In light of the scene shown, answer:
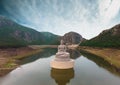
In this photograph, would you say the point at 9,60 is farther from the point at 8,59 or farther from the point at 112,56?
the point at 112,56

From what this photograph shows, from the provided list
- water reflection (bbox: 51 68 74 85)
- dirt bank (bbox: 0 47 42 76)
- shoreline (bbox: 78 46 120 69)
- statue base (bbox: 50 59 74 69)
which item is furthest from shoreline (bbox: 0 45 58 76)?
shoreline (bbox: 78 46 120 69)

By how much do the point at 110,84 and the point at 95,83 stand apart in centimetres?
320

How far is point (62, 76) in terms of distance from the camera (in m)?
56.0

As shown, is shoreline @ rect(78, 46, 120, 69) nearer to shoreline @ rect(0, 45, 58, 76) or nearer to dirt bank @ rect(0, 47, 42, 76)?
shoreline @ rect(0, 45, 58, 76)

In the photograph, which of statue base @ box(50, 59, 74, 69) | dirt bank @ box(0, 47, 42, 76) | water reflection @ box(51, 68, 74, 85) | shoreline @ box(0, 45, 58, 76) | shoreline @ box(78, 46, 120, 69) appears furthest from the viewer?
shoreline @ box(78, 46, 120, 69)

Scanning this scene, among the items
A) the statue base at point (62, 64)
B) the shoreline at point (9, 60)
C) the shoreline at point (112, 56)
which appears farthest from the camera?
the shoreline at point (112, 56)

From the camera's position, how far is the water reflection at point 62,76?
165ft

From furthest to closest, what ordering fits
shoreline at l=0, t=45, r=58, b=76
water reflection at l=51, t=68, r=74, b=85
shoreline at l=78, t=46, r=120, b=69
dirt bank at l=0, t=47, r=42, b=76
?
1. shoreline at l=78, t=46, r=120, b=69
2. dirt bank at l=0, t=47, r=42, b=76
3. shoreline at l=0, t=45, r=58, b=76
4. water reflection at l=51, t=68, r=74, b=85

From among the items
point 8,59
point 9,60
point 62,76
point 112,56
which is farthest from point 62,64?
point 112,56

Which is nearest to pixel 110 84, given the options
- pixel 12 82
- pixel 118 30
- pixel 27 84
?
pixel 27 84

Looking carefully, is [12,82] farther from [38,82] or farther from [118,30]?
[118,30]

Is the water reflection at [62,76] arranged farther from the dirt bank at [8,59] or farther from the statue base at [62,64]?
the dirt bank at [8,59]

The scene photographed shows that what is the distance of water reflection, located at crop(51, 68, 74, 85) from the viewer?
165 ft

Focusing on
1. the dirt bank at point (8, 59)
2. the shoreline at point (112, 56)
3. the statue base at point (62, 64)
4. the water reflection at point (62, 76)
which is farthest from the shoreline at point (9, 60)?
the shoreline at point (112, 56)
